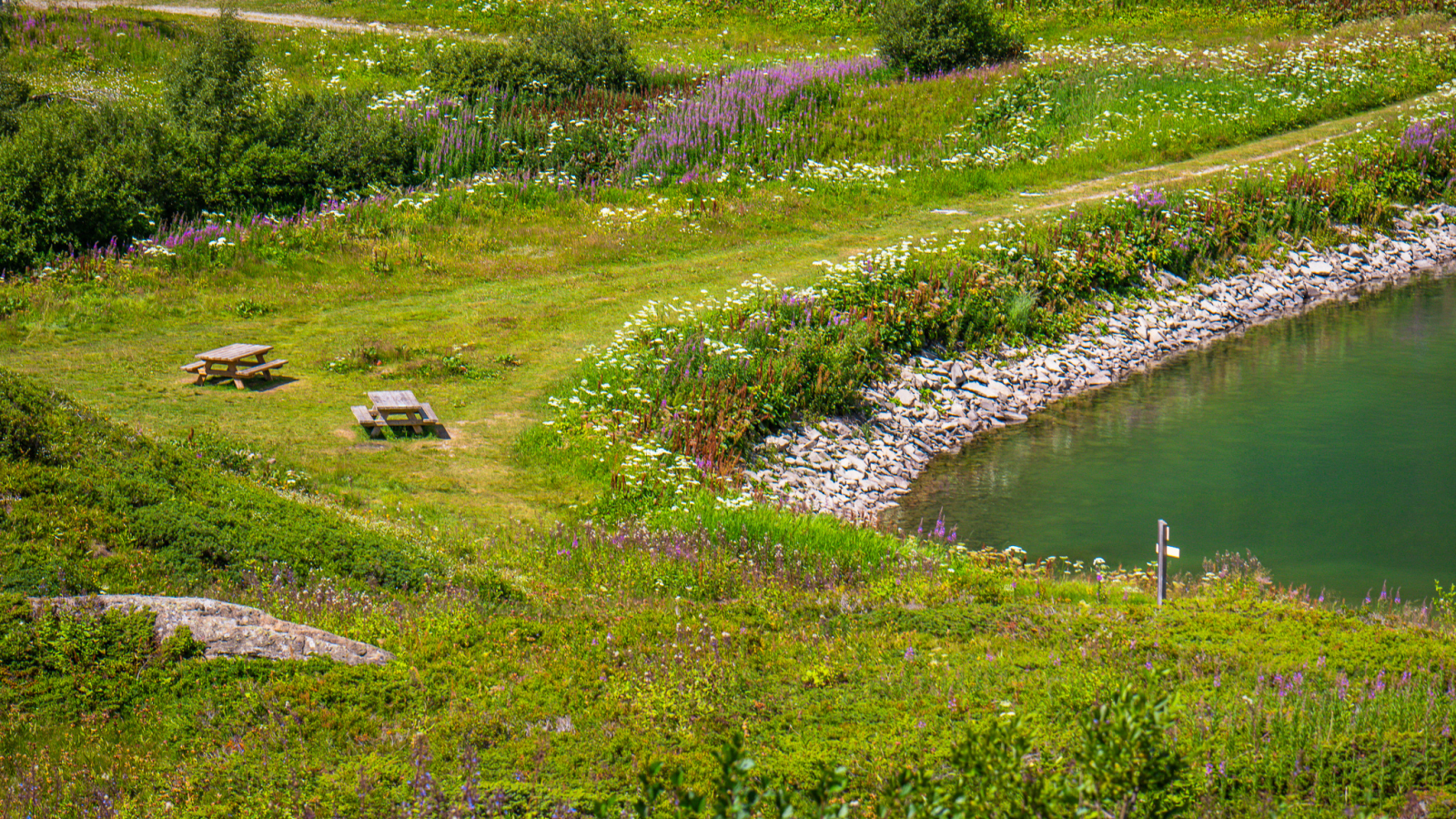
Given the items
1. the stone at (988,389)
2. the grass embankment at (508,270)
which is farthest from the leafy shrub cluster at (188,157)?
the stone at (988,389)

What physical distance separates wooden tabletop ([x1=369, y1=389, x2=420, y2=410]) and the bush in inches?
878

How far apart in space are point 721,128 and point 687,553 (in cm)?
1854

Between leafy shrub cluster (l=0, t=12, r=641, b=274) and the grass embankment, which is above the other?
leafy shrub cluster (l=0, t=12, r=641, b=274)

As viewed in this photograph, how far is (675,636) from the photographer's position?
8.54 metres

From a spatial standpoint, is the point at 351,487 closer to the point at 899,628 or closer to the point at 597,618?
the point at 597,618

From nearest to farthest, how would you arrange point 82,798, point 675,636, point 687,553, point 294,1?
point 82,798 → point 675,636 → point 687,553 → point 294,1

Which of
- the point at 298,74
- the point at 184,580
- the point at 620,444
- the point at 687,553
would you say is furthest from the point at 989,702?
the point at 298,74

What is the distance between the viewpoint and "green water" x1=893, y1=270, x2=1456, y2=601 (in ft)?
44.1

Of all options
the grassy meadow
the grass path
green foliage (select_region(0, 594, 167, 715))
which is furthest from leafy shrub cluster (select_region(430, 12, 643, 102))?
green foliage (select_region(0, 594, 167, 715))

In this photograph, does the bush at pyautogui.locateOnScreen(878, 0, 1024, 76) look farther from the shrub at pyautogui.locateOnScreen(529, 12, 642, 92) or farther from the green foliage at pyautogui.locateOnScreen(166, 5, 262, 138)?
the green foliage at pyautogui.locateOnScreen(166, 5, 262, 138)

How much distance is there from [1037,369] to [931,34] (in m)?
17.0

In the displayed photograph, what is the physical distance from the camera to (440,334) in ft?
60.6

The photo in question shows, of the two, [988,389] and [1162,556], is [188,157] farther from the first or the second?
[1162,556]

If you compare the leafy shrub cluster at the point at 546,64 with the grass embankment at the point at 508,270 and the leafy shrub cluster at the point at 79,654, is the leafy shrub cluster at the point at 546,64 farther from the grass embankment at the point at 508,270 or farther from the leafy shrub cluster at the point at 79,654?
the leafy shrub cluster at the point at 79,654
